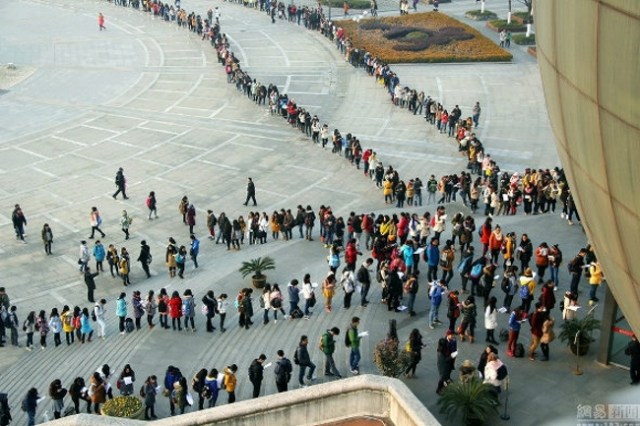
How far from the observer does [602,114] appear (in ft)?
35.4

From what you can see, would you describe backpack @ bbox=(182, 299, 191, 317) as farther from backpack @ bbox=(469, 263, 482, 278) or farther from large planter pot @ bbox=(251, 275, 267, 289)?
backpack @ bbox=(469, 263, 482, 278)

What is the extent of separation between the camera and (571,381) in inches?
731

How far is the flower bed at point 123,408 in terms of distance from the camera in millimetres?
17672

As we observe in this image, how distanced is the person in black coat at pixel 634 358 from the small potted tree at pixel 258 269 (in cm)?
997

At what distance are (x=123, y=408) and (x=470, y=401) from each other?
6.36 meters

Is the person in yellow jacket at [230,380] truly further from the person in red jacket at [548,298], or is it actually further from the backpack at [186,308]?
the person in red jacket at [548,298]

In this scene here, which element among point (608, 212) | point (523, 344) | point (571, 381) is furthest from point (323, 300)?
point (608, 212)

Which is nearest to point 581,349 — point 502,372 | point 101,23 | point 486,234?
point 502,372

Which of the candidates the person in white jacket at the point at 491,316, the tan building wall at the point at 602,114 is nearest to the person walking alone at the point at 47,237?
the person in white jacket at the point at 491,316

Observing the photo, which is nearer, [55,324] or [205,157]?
[55,324]

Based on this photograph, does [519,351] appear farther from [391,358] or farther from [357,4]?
[357,4]

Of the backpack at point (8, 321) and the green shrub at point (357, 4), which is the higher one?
the green shrub at point (357, 4)

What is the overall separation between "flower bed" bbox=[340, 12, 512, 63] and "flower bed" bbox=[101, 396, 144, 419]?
121 ft

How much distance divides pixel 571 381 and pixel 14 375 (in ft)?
40.5
